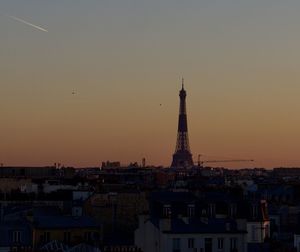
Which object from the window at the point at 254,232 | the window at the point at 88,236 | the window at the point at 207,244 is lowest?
the window at the point at 207,244

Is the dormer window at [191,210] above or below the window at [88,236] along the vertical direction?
above

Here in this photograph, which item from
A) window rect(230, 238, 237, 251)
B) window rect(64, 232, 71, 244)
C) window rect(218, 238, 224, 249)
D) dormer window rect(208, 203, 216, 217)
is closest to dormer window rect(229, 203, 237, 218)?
dormer window rect(208, 203, 216, 217)

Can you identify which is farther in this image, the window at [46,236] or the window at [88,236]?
the window at [88,236]

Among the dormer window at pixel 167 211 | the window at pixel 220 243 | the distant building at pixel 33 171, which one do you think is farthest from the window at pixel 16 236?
the distant building at pixel 33 171

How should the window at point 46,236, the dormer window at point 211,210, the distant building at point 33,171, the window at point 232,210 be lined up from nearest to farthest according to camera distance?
the dormer window at point 211,210 < the window at point 232,210 < the window at point 46,236 < the distant building at point 33,171

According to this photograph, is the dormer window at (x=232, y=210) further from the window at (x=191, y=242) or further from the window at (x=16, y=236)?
the window at (x=16, y=236)

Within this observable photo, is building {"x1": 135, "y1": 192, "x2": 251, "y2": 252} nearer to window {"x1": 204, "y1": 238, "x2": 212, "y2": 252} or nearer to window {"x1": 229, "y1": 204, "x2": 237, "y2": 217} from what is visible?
window {"x1": 204, "y1": 238, "x2": 212, "y2": 252}

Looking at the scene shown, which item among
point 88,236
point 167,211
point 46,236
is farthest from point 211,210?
point 46,236

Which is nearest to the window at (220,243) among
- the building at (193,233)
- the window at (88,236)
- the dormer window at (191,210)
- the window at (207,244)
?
the building at (193,233)

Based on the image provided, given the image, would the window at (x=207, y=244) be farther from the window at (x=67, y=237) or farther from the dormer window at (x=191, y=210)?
the window at (x=67, y=237)

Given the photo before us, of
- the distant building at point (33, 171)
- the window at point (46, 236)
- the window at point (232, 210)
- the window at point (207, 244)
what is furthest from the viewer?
the distant building at point (33, 171)

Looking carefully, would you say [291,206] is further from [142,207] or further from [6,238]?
[6,238]
